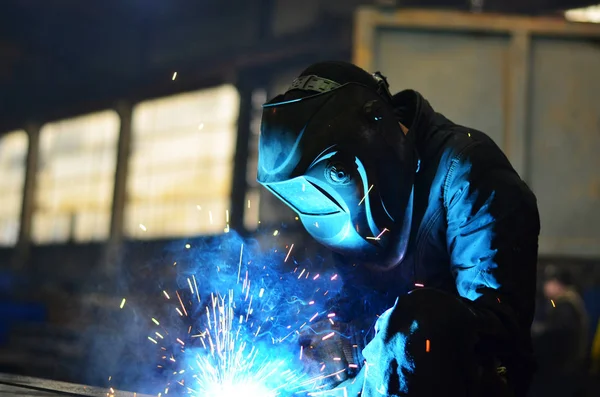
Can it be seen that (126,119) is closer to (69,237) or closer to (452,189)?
(69,237)

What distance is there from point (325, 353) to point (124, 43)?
851cm

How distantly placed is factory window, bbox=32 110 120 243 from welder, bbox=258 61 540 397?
855 centimetres

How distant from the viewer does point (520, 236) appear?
1.28m

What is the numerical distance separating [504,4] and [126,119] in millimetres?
6089

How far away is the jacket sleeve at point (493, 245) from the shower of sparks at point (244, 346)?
35cm

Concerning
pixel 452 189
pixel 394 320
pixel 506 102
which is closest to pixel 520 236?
pixel 452 189

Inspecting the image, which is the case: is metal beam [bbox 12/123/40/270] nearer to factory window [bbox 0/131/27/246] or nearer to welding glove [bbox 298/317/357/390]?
factory window [bbox 0/131/27/246]

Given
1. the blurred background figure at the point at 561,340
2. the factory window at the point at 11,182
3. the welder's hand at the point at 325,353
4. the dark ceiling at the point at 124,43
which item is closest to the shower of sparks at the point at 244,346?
the welder's hand at the point at 325,353

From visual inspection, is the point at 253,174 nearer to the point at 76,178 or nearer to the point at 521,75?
the point at 76,178

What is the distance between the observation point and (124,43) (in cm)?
923

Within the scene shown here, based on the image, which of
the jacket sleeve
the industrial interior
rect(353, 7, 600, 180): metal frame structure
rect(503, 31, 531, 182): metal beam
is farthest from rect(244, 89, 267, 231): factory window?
the jacket sleeve

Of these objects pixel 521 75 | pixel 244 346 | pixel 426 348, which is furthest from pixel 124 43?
pixel 426 348

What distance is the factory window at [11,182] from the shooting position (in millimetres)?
11695

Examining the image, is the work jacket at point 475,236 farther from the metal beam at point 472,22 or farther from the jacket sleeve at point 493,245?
the metal beam at point 472,22
